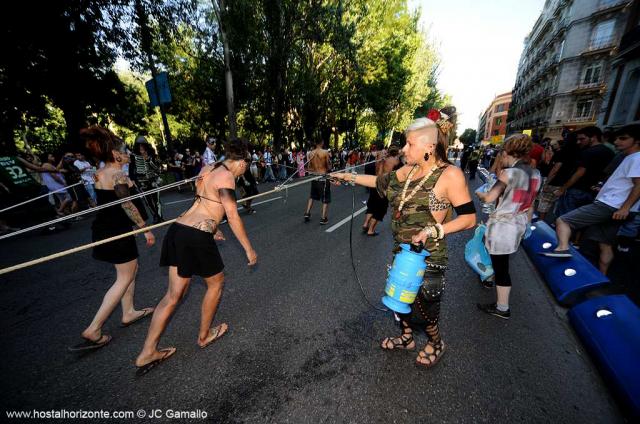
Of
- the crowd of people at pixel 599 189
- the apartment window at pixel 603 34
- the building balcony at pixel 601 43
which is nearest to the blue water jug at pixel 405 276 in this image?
the crowd of people at pixel 599 189

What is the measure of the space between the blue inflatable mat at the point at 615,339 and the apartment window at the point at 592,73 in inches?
1560

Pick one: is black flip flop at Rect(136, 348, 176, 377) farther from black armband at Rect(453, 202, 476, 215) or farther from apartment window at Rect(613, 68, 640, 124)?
apartment window at Rect(613, 68, 640, 124)

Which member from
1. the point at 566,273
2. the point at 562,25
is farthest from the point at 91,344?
the point at 562,25

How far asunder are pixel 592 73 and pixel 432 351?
41.7m

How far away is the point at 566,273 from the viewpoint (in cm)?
333

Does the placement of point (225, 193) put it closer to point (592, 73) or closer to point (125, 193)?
point (125, 193)

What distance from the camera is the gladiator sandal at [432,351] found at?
2279mm

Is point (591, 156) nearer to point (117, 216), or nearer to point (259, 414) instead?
point (259, 414)

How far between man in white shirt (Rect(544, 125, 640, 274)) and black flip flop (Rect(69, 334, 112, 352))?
18.7ft

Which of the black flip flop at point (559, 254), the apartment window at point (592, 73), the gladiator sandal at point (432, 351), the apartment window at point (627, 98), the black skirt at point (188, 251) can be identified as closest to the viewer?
the black skirt at point (188, 251)

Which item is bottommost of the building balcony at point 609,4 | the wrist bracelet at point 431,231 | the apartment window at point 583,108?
the wrist bracelet at point 431,231

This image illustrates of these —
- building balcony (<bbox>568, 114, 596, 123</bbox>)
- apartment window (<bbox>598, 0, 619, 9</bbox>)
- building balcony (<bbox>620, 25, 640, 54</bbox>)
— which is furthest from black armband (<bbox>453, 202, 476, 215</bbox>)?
apartment window (<bbox>598, 0, 619, 9</bbox>)

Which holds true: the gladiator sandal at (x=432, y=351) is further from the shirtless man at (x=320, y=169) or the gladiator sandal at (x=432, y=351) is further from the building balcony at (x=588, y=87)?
the building balcony at (x=588, y=87)

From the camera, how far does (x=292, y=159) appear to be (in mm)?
19469
